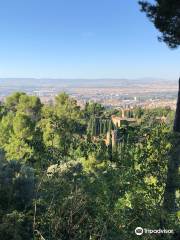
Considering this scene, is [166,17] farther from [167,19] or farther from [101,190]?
[101,190]

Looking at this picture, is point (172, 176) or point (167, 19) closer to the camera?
point (172, 176)

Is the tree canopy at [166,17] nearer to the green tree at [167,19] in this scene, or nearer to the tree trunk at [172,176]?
the green tree at [167,19]

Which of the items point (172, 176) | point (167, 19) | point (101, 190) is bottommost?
point (101, 190)

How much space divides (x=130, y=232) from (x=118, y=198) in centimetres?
59

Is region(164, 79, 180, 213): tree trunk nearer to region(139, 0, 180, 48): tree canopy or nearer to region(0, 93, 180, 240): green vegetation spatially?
region(0, 93, 180, 240): green vegetation

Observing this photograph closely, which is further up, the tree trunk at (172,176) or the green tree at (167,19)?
the green tree at (167,19)

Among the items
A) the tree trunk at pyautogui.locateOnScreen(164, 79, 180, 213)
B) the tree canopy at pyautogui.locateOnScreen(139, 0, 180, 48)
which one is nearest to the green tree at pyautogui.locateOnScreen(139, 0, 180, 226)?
the tree canopy at pyautogui.locateOnScreen(139, 0, 180, 48)

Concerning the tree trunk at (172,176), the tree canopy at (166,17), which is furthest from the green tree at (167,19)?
the tree trunk at (172,176)

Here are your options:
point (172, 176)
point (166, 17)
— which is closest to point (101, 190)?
point (172, 176)

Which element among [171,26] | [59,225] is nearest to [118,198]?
[59,225]

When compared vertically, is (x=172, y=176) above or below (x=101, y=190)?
above

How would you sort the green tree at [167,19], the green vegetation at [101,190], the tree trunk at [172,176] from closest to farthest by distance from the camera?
the green vegetation at [101,190] → the tree trunk at [172,176] → the green tree at [167,19]

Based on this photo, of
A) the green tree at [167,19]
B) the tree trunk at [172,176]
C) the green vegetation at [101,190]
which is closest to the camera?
the green vegetation at [101,190]

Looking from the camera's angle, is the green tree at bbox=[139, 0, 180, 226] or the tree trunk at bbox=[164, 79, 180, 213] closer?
the tree trunk at bbox=[164, 79, 180, 213]
